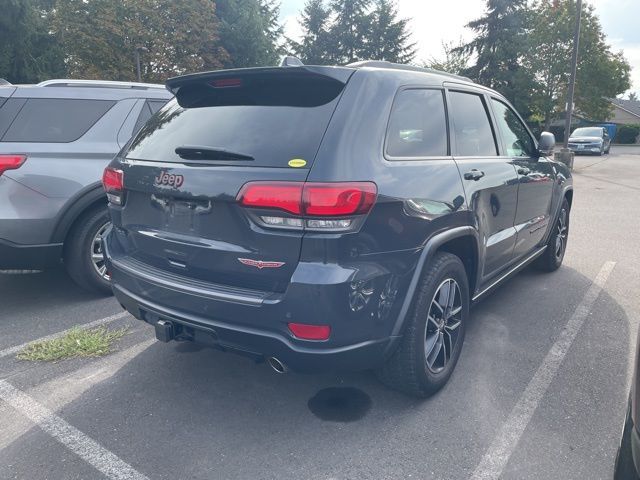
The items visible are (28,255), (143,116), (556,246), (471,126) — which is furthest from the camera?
(556,246)

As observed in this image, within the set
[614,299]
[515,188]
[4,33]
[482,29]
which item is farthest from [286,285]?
[482,29]

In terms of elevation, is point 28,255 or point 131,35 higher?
point 131,35

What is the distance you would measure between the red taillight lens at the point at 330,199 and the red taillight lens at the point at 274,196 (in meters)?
0.04

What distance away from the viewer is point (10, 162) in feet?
12.8

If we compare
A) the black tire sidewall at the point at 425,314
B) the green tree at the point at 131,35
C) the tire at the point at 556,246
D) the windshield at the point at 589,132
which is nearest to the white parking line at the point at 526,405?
the black tire sidewall at the point at 425,314

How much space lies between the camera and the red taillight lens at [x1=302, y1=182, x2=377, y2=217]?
7.20 ft

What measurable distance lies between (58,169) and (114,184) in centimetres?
141

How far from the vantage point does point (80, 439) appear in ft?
8.54

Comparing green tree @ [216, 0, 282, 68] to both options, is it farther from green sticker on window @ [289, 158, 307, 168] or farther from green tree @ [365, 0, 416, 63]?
green sticker on window @ [289, 158, 307, 168]

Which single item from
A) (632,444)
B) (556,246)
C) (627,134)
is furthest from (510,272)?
(627,134)

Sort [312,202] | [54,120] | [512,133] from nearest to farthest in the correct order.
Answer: [312,202], [512,133], [54,120]

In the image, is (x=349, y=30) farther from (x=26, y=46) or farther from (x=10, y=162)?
(x=10, y=162)

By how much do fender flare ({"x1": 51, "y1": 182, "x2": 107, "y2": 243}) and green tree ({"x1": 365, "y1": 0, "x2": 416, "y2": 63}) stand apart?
39.9m

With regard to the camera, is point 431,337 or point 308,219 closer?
point 308,219
